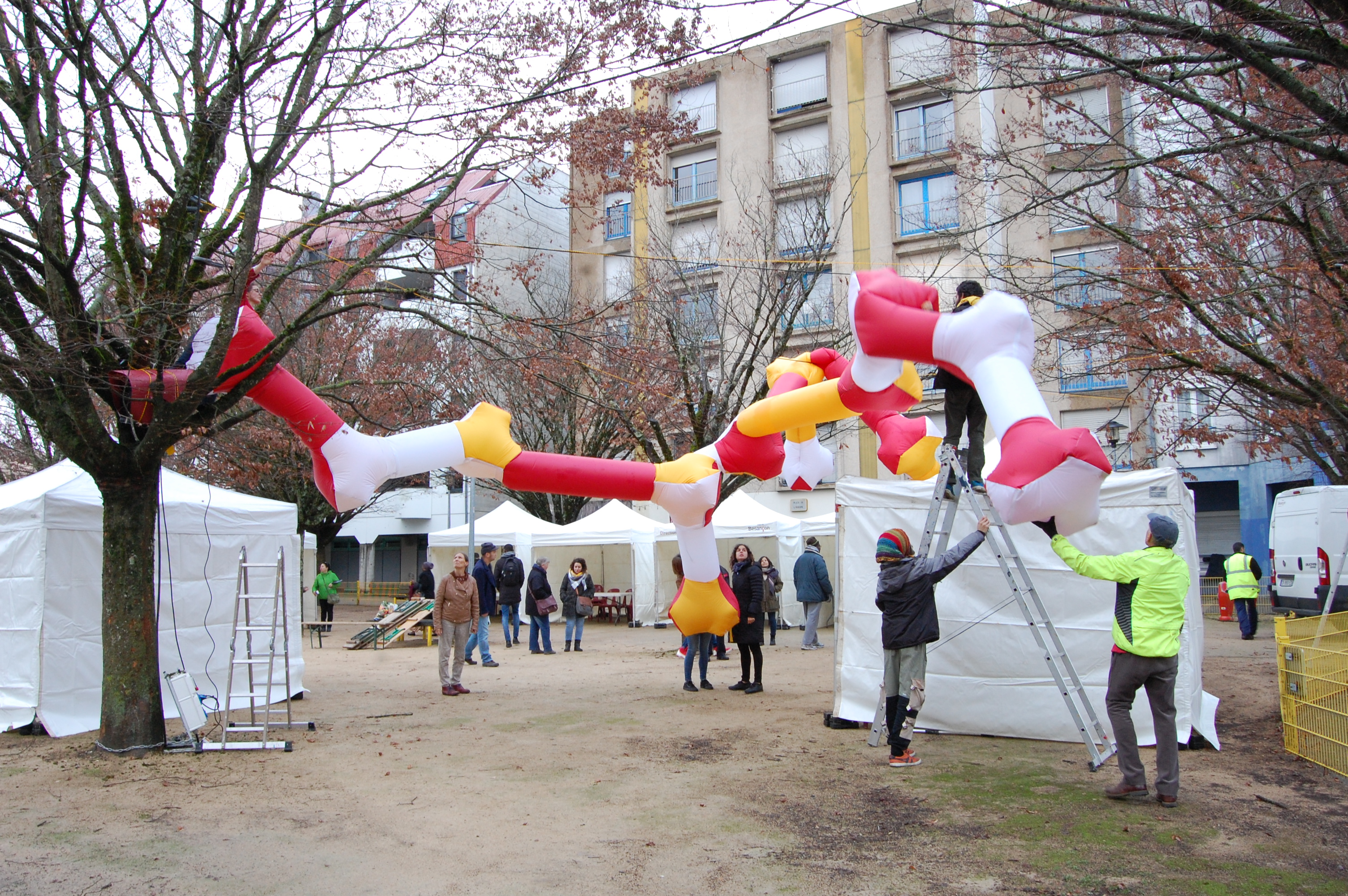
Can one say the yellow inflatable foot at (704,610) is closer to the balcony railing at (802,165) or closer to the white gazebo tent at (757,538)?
the white gazebo tent at (757,538)

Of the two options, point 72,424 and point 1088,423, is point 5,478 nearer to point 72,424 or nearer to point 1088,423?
point 72,424

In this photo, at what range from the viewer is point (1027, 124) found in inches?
362

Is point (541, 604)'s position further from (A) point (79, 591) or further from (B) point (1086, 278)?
(B) point (1086, 278)

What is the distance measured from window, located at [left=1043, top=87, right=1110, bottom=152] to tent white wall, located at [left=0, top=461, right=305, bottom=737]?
9092mm

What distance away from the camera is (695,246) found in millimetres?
19812

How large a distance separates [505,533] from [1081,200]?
13.8 meters

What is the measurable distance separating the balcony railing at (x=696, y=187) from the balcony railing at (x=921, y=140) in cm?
506

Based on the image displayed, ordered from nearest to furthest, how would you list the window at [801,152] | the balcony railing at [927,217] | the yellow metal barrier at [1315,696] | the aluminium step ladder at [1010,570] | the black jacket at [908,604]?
the aluminium step ladder at [1010,570]
the yellow metal barrier at [1315,696]
the black jacket at [908,604]
the window at [801,152]
the balcony railing at [927,217]

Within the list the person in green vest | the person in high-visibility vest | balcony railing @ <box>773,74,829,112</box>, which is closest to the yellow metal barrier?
the person in high-visibility vest

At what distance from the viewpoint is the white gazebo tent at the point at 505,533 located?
19516 millimetres

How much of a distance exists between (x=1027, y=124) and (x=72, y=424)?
9375 millimetres

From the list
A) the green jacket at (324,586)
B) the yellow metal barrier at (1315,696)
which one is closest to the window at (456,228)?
the yellow metal barrier at (1315,696)

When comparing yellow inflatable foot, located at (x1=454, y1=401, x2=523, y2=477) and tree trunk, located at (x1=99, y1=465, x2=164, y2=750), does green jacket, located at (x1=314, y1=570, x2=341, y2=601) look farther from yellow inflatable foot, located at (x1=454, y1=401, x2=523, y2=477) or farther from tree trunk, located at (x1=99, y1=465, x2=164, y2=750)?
yellow inflatable foot, located at (x1=454, y1=401, x2=523, y2=477)

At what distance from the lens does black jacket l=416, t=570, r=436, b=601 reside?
20.4 metres
